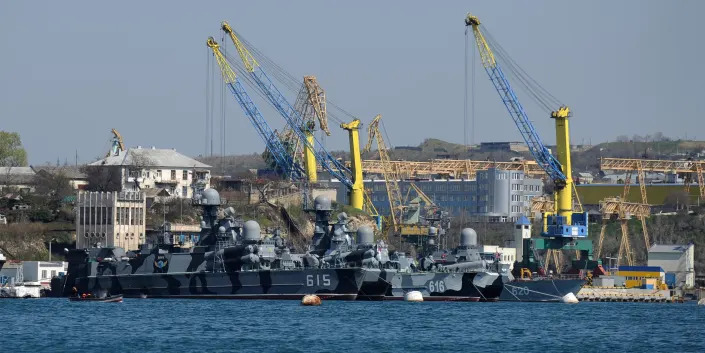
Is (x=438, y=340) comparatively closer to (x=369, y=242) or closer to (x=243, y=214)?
(x=369, y=242)

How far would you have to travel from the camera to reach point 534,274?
12606 centimetres

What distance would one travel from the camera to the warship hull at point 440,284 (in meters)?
103

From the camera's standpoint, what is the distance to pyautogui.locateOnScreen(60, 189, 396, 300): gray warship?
99750mm

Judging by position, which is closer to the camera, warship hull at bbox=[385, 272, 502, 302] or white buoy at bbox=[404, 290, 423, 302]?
white buoy at bbox=[404, 290, 423, 302]

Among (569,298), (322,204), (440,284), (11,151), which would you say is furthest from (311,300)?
(11,151)

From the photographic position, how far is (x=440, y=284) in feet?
339

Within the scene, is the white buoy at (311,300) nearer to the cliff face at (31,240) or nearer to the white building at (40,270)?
the white building at (40,270)

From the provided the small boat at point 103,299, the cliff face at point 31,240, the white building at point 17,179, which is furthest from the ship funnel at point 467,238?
the white building at point 17,179

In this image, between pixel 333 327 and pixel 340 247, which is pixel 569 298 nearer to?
pixel 340 247

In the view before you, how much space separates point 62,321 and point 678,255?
262 ft

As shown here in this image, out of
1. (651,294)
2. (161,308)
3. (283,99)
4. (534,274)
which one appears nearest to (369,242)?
(161,308)

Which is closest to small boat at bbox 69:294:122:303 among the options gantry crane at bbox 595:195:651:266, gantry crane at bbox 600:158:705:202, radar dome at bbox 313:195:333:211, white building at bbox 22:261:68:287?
white building at bbox 22:261:68:287

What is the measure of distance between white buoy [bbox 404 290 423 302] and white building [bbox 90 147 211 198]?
1998 inches

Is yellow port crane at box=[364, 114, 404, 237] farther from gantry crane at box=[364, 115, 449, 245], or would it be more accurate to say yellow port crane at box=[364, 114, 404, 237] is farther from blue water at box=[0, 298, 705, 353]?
blue water at box=[0, 298, 705, 353]
